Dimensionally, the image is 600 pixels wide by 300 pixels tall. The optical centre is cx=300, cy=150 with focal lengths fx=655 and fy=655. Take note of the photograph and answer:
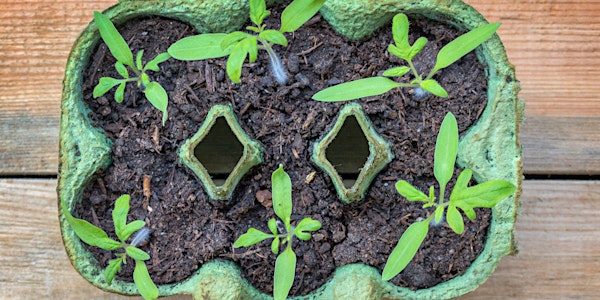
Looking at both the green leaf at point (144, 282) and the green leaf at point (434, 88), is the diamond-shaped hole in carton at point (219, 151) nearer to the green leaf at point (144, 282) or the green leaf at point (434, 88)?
the green leaf at point (144, 282)

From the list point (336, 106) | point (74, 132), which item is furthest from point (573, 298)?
point (74, 132)

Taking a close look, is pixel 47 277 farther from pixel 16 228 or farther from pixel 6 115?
pixel 6 115

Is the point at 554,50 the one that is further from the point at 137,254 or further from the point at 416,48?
the point at 137,254

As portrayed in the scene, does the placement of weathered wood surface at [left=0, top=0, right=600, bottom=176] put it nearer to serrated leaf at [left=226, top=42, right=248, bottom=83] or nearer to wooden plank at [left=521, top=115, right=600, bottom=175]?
wooden plank at [left=521, top=115, right=600, bottom=175]

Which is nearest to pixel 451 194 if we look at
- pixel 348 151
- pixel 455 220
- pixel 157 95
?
pixel 455 220

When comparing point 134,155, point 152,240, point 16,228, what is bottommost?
point 16,228

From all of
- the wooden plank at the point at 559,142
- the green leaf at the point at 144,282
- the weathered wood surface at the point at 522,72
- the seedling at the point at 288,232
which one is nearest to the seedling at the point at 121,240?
the green leaf at the point at 144,282
